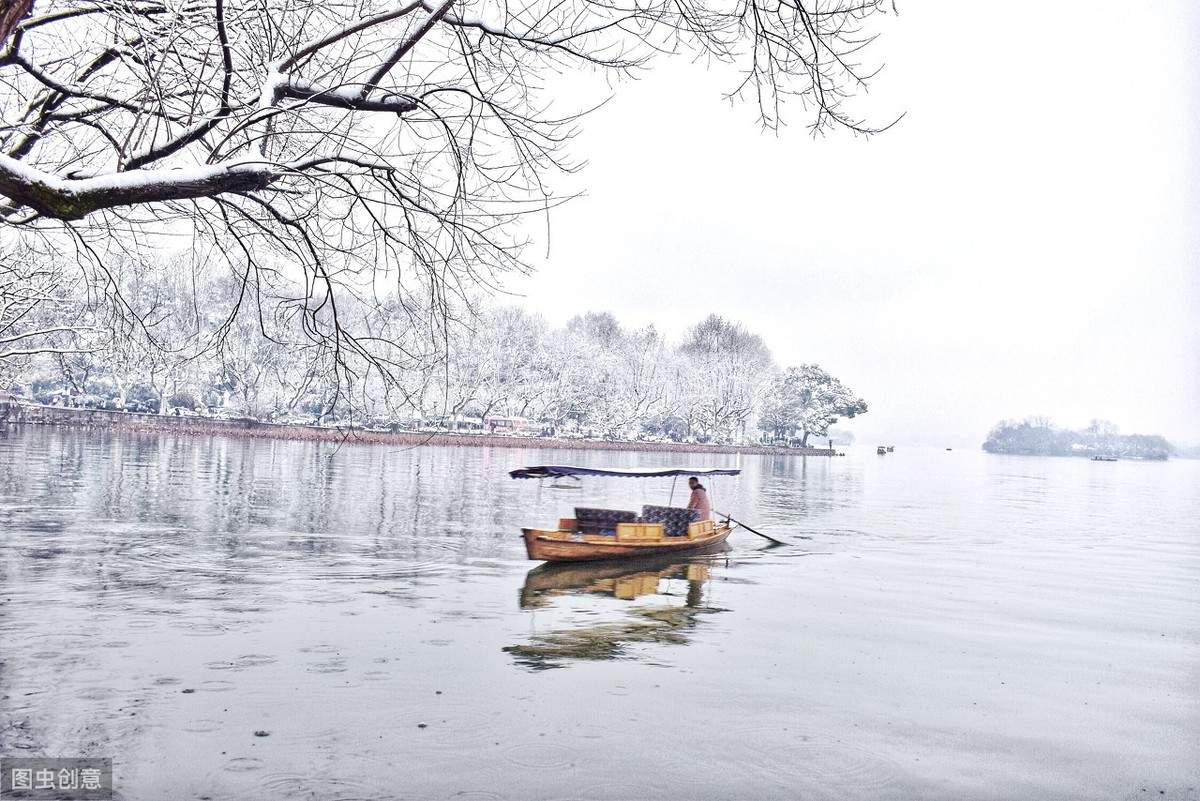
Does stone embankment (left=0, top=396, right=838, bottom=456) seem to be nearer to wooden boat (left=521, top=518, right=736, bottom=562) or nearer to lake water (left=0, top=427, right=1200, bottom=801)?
wooden boat (left=521, top=518, right=736, bottom=562)

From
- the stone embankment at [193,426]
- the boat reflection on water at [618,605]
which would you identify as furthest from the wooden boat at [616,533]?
the stone embankment at [193,426]

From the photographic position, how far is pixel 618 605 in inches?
635

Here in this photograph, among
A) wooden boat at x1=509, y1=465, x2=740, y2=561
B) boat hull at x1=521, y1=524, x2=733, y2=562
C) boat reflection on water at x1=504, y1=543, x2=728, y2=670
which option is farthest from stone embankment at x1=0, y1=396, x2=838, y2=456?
boat reflection on water at x1=504, y1=543, x2=728, y2=670

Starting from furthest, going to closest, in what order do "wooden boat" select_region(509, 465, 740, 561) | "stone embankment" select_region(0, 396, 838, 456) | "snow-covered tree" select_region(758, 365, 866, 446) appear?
"snow-covered tree" select_region(758, 365, 866, 446)
"stone embankment" select_region(0, 396, 838, 456)
"wooden boat" select_region(509, 465, 740, 561)

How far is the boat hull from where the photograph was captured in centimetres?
1934

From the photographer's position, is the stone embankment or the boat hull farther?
the stone embankment

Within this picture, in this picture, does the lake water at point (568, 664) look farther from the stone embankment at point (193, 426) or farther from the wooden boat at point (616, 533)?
the stone embankment at point (193, 426)

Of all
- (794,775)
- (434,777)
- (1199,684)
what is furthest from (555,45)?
(1199,684)

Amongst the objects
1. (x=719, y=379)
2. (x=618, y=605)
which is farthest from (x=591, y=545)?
(x=719, y=379)

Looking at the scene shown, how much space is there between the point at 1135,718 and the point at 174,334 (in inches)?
3033

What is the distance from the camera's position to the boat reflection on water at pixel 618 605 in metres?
12.4

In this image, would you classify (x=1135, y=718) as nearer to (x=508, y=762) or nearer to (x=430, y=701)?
(x=508, y=762)

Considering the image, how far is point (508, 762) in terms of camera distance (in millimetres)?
8102

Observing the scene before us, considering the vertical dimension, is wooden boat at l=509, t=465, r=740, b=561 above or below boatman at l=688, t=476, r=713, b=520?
below
